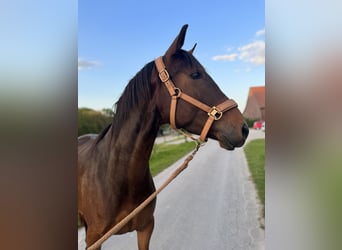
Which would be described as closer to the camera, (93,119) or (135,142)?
(135,142)

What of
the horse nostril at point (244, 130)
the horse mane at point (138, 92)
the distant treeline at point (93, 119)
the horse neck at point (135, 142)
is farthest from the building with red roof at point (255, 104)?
the distant treeline at point (93, 119)

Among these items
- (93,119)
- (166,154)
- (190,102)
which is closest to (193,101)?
(190,102)

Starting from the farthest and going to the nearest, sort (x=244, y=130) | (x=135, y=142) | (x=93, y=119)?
1. (x=93, y=119)
2. (x=135, y=142)
3. (x=244, y=130)

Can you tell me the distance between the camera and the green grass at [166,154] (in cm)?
125

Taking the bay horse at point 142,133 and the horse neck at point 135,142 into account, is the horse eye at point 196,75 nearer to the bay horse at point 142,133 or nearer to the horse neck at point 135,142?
the bay horse at point 142,133

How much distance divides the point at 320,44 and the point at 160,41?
662 millimetres

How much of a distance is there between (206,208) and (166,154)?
13.3 inches

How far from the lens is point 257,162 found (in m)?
1.13

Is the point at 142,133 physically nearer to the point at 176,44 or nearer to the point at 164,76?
the point at 164,76

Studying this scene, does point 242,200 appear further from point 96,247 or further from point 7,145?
point 7,145

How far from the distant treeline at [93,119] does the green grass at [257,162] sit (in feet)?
2.18

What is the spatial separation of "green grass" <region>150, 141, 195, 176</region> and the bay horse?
0.23ft

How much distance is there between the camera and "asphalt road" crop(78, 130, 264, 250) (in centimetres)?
125

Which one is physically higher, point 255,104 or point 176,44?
point 176,44
